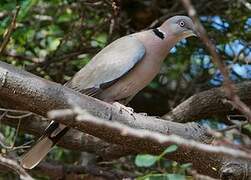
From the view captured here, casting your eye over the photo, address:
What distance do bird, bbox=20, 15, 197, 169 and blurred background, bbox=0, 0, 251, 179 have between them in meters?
0.49

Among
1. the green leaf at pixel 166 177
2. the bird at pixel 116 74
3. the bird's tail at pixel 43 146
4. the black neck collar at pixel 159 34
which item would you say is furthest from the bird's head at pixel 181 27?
the green leaf at pixel 166 177

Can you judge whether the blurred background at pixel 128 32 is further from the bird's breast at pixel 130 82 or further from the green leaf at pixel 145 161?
the green leaf at pixel 145 161

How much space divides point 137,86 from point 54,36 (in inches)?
Result: 51.7

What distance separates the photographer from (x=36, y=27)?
3.96 m

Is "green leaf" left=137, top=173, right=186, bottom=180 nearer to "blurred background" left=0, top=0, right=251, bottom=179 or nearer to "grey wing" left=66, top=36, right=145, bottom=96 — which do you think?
"grey wing" left=66, top=36, right=145, bottom=96

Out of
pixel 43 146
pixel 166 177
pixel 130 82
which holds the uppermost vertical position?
pixel 166 177

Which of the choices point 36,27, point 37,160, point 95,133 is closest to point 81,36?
point 36,27

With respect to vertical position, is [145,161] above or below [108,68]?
→ above

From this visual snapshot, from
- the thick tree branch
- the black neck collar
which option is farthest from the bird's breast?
the thick tree branch

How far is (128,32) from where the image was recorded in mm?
4145

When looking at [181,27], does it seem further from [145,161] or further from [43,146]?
[145,161]

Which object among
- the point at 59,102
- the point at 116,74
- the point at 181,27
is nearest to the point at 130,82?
the point at 116,74

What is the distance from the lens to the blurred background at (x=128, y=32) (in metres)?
3.78

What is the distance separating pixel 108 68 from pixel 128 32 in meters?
1.20
